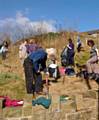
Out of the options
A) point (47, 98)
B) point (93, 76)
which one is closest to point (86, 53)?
point (93, 76)

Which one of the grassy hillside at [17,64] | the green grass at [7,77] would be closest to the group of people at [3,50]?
the grassy hillside at [17,64]

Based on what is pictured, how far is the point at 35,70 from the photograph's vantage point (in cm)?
1308

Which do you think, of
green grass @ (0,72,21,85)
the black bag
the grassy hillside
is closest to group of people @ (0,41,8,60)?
the grassy hillside

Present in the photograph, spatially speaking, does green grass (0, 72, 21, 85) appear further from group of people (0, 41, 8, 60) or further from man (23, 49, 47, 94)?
group of people (0, 41, 8, 60)

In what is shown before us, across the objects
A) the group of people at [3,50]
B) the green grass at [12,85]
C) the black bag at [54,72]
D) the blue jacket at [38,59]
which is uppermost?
the group of people at [3,50]

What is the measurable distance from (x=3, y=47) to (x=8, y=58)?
68cm

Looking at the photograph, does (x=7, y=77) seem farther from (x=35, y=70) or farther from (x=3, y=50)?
(x=3, y=50)

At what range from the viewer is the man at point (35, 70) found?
13078 mm

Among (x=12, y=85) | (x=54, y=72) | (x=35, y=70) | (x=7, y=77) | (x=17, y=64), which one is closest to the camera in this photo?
(x=35, y=70)

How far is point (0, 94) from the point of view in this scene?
524 inches

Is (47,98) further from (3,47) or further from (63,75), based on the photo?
(3,47)

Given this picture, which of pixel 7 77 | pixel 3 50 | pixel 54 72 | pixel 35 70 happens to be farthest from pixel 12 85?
pixel 3 50

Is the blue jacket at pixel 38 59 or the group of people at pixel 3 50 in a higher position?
the group of people at pixel 3 50

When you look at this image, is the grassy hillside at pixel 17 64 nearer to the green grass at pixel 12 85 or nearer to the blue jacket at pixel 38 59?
the green grass at pixel 12 85
